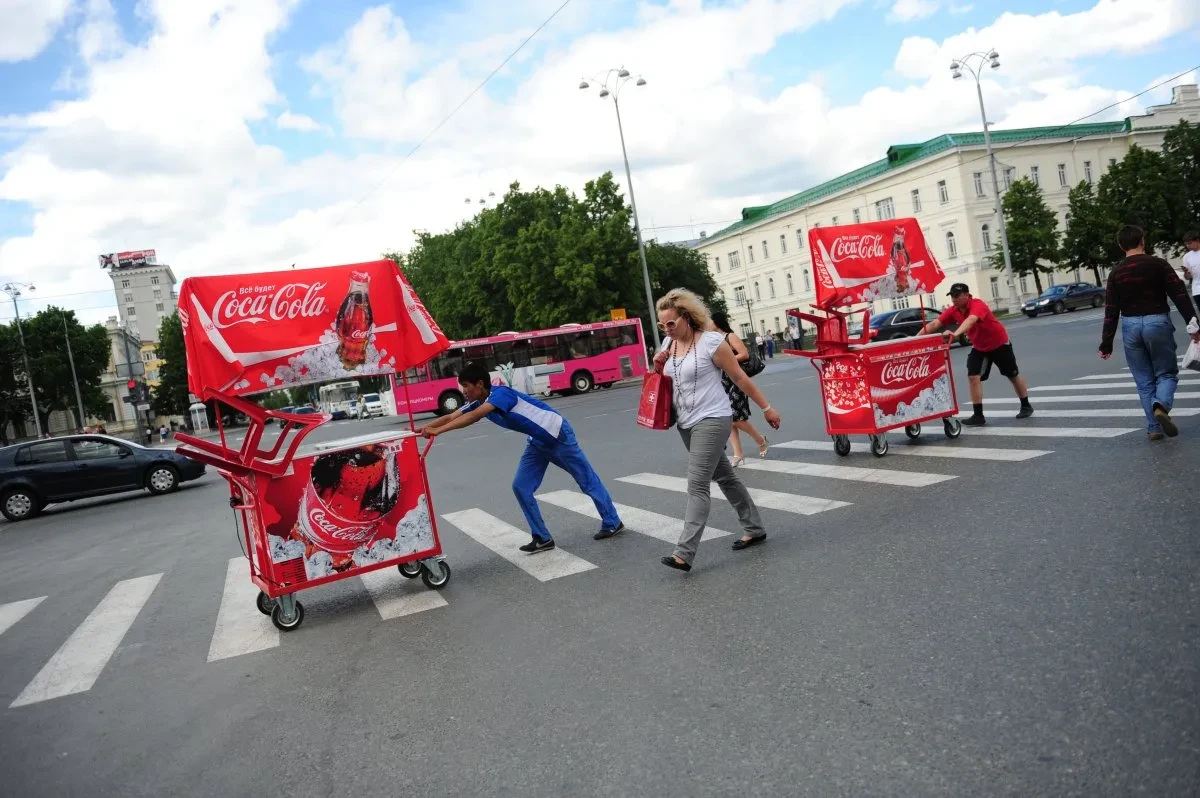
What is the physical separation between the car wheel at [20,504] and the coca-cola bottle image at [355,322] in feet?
51.2

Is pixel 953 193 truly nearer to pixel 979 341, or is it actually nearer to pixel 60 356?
pixel 979 341

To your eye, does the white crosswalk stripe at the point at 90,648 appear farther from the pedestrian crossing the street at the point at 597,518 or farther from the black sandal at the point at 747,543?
the black sandal at the point at 747,543

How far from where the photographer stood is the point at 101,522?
54.1 ft

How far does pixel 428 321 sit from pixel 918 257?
7037 mm

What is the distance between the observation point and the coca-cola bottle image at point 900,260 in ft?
38.2

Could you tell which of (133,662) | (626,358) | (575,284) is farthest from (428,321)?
(575,284)

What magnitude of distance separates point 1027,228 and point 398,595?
5885 cm

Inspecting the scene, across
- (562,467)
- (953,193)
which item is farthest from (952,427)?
(953,193)

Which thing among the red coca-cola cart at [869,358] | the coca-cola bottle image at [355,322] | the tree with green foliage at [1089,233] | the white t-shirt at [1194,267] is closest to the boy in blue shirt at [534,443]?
the coca-cola bottle image at [355,322]

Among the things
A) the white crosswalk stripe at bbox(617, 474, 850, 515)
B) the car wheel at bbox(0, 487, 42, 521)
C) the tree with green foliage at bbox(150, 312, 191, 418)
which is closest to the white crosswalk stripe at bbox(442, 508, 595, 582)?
the white crosswalk stripe at bbox(617, 474, 850, 515)

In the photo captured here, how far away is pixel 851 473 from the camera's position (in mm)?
9617

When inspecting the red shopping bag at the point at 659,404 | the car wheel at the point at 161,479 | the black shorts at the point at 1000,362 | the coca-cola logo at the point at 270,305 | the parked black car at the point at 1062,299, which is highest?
the coca-cola logo at the point at 270,305

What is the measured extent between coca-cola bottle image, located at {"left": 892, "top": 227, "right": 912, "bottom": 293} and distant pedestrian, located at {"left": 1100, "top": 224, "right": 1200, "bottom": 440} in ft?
9.97

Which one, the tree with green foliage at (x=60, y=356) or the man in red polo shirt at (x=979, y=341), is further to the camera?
the tree with green foliage at (x=60, y=356)
